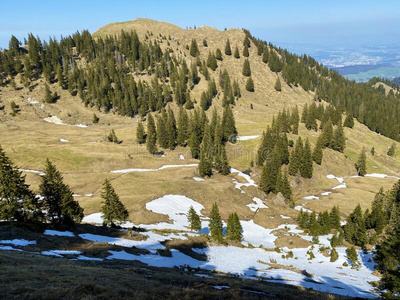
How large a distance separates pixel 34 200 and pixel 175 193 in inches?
1574

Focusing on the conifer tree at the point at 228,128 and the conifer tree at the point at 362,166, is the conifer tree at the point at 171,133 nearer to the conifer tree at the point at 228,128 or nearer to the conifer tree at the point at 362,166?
the conifer tree at the point at 228,128

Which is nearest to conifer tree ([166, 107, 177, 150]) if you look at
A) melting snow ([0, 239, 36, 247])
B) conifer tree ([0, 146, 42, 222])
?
conifer tree ([0, 146, 42, 222])

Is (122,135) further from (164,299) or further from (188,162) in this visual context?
(164,299)

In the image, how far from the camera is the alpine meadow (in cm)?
3275

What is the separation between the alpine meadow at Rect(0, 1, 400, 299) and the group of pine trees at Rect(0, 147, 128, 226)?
0.19 metres

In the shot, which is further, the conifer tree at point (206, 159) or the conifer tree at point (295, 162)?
the conifer tree at point (295, 162)

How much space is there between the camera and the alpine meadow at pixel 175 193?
32750 millimetres

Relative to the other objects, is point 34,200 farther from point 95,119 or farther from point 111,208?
point 95,119

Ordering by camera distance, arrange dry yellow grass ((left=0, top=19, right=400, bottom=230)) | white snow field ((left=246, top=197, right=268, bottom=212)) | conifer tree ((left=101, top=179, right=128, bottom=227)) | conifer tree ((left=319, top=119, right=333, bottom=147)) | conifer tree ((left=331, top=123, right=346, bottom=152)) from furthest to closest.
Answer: conifer tree ((left=331, top=123, right=346, bottom=152)), conifer tree ((left=319, top=119, right=333, bottom=147)), white snow field ((left=246, top=197, right=268, bottom=212)), dry yellow grass ((left=0, top=19, right=400, bottom=230)), conifer tree ((left=101, top=179, right=128, bottom=227))

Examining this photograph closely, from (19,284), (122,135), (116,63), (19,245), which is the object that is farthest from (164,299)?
(116,63)

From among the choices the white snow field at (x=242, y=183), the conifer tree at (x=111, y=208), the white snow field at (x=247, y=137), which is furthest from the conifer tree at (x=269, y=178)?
the conifer tree at (x=111, y=208)

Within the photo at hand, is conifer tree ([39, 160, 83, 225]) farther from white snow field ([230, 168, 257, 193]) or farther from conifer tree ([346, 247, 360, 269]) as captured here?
white snow field ([230, 168, 257, 193])

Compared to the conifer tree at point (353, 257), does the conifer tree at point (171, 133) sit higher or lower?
higher

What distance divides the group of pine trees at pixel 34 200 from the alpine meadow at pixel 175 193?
19 centimetres
